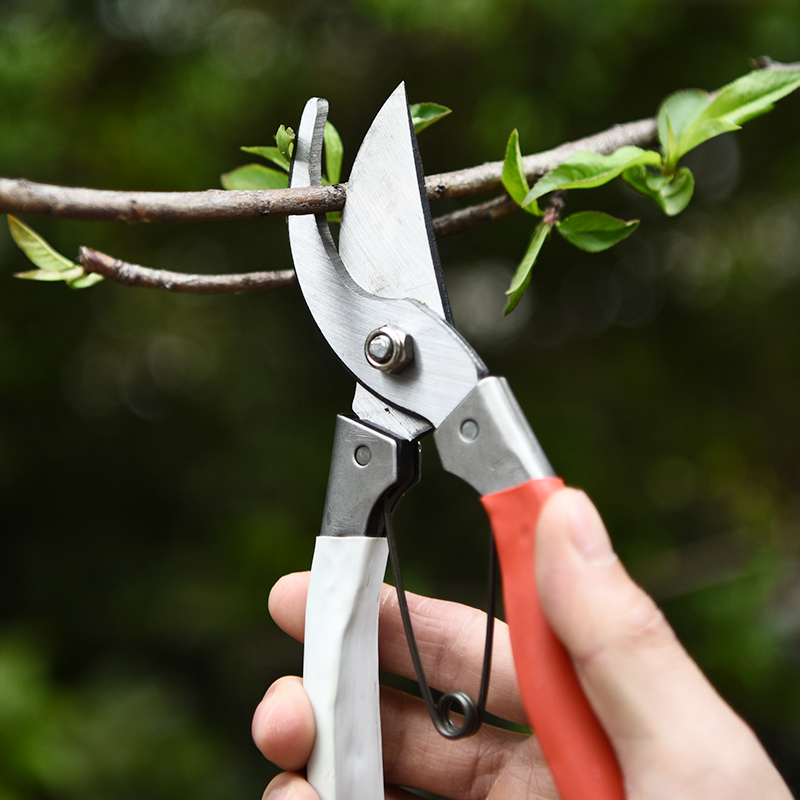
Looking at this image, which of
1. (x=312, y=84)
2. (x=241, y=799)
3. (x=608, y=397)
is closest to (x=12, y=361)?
(x=312, y=84)

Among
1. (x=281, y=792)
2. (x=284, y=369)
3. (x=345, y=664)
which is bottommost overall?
(x=281, y=792)

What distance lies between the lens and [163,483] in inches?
80.9

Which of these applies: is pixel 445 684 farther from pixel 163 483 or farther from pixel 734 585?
pixel 163 483

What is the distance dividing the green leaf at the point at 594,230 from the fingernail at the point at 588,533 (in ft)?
1.00

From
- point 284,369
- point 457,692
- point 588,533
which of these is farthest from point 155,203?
point 284,369

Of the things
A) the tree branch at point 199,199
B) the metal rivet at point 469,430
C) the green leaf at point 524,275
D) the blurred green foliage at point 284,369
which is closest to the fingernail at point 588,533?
the metal rivet at point 469,430

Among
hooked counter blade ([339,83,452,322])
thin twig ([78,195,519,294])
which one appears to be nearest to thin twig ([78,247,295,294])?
thin twig ([78,195,519,294])

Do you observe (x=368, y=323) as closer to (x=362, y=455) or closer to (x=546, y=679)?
(x=362, y=455)

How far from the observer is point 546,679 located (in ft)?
1.70

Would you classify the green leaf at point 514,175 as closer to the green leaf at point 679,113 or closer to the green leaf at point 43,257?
the green leaf at point 679,113

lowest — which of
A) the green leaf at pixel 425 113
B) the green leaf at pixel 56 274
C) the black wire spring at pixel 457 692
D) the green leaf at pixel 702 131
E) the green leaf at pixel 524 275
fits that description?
the black wire spring at pixel 457 692

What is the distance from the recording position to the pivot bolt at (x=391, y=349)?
0.60 metres

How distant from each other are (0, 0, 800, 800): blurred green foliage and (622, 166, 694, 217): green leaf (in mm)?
731

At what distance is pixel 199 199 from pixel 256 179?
0.20 metres
